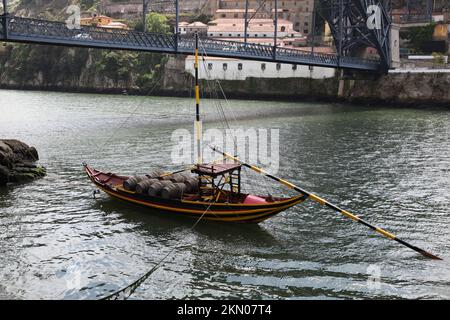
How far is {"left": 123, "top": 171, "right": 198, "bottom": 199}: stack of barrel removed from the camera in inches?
764

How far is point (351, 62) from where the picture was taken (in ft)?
226

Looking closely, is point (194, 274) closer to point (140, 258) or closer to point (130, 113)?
point (140, 258)

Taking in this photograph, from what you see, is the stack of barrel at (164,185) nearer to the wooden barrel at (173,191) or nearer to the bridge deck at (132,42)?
the wooden barrel at (173,191)

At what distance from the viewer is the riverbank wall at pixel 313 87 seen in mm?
64938

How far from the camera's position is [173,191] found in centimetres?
1933

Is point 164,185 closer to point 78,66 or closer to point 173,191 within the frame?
point 173,191

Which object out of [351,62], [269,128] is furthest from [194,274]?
[351,62]

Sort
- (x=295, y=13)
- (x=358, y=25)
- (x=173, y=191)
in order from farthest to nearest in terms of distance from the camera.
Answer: (x=295, y=13)
(x=358, y=25)
(x=173, y=191)

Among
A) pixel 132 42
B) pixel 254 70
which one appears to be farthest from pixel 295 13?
pixel 132 42

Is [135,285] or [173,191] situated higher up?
[173,191]

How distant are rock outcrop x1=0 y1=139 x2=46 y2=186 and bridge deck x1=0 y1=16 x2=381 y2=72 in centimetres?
1128

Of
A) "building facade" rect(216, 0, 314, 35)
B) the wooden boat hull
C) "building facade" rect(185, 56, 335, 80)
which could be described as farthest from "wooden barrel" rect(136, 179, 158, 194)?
"building facade" rect(216, 0, 314, 35)

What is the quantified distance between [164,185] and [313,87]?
200 feet

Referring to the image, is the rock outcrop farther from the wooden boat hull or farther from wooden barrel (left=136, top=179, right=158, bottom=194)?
wooden barrel (left=136, top=179, right=158, bottom=194)
